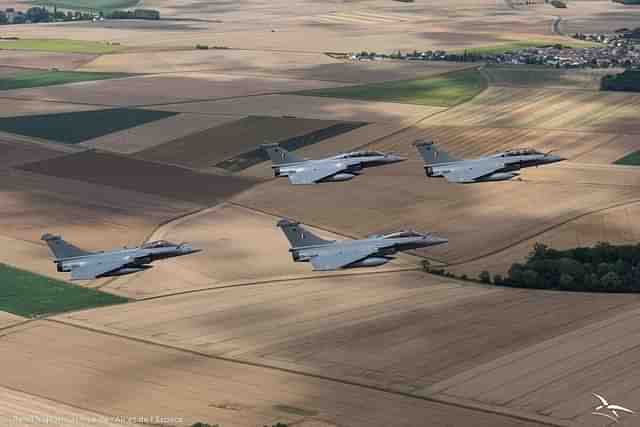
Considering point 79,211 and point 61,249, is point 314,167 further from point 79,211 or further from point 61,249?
point 79,211

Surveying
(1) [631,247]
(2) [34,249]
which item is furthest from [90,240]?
(1) [631,247]

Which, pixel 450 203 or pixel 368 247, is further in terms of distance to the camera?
pixel 450 203

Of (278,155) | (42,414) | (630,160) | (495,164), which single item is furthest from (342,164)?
(42,414)

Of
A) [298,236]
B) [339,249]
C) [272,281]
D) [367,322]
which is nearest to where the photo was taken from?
[367,322]

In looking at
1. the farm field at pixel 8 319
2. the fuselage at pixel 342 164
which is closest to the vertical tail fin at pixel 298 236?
the fuselage at pixel 342 164

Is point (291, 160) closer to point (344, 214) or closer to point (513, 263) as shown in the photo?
point (344, 214)

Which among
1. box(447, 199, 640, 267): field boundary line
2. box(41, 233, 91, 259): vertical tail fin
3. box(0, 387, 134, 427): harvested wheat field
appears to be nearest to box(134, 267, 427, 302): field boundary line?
box(447, 199, 640, 267): field boundary line
